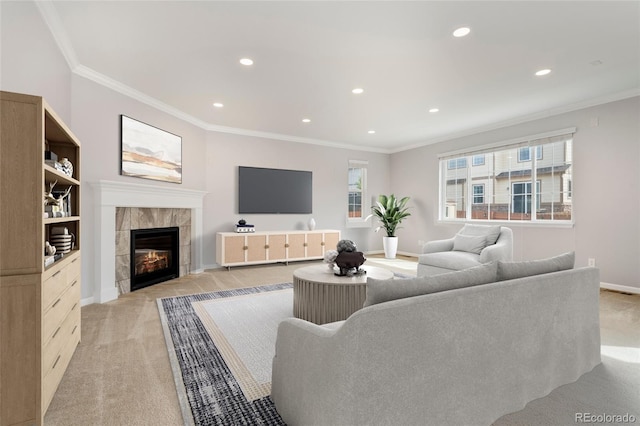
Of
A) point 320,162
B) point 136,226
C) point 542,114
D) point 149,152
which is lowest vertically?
point 136,226

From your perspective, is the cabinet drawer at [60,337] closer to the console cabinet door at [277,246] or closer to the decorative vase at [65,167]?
the decorative vase at [65,167]

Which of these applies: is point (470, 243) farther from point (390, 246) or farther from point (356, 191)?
point (356, 191)

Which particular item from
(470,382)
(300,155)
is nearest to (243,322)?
(470,382)

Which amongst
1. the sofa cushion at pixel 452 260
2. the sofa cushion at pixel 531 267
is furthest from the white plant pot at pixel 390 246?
the sofa cushion at pixel 531 267

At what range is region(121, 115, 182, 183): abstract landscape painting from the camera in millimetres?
4160

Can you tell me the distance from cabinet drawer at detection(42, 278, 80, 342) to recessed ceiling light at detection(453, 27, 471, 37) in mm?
3494

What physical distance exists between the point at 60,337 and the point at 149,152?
3.10m

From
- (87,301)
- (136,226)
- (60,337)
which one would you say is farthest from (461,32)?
(87,301)

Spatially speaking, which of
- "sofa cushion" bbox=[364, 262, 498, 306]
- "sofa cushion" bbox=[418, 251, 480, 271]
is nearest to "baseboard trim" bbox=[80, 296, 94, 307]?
"sofa cushion" bbox=[364, 262, 498, 306]

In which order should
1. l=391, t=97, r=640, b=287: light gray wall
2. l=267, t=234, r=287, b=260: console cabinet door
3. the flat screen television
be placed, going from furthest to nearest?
the flat screen television < l=267, t=234, r=287, b=260: console cabinet door < l=391, t=97, r=640, b=287: light gray wall

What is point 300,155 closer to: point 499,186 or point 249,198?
point 249,198

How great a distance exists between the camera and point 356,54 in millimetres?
3145

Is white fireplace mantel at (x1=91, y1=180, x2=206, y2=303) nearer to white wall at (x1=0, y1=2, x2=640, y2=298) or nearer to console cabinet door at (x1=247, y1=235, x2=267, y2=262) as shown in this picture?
white wall at (x1=0, y1=2, x2=640, y2=298)

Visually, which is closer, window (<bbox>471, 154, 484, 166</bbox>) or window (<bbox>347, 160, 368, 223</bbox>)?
window (<bbox>471, 154, 484, 166</bbox>)
